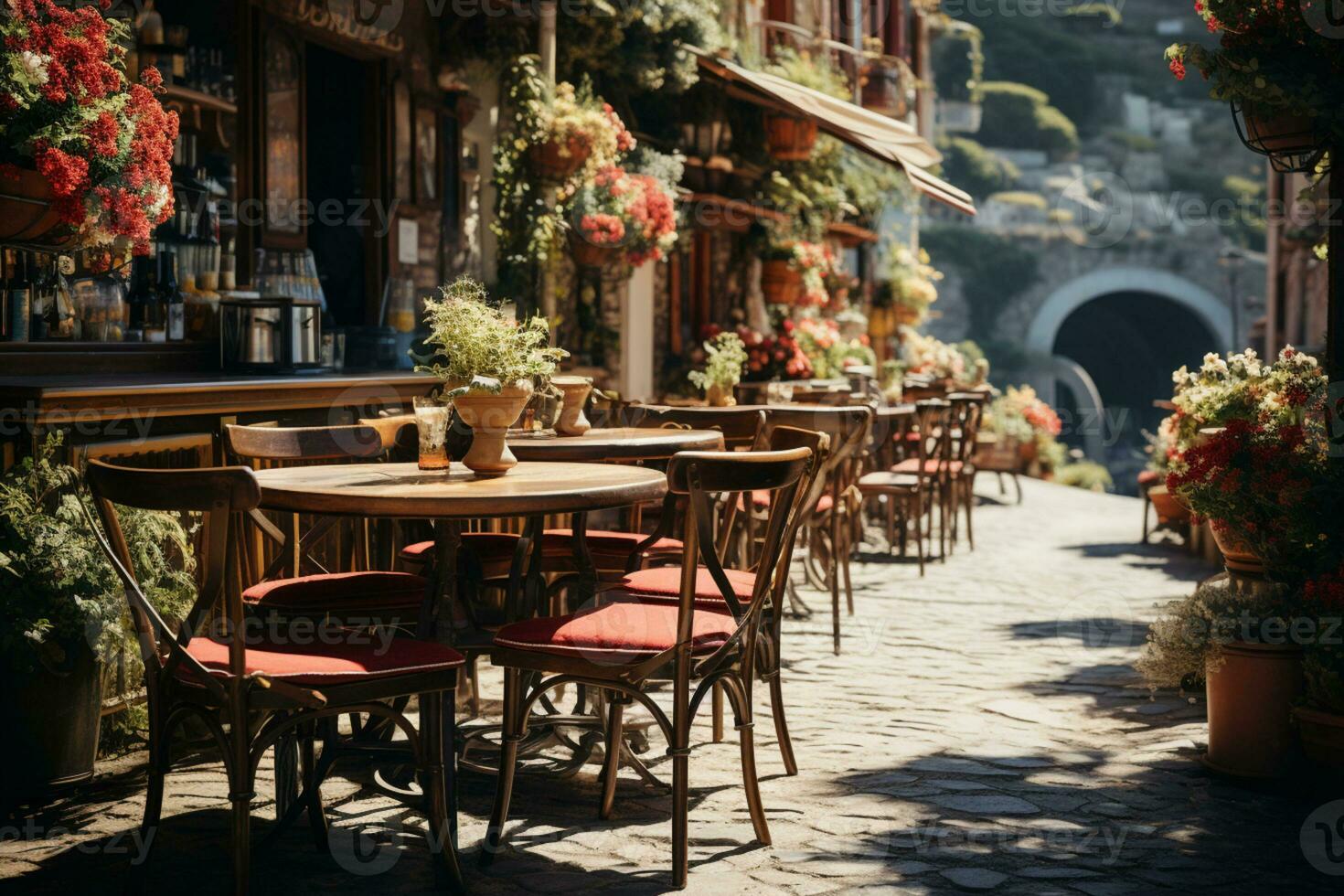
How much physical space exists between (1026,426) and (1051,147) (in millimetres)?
27579

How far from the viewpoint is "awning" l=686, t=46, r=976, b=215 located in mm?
9797

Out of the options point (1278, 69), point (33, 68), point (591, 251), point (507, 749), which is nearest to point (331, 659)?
point (507, 749)

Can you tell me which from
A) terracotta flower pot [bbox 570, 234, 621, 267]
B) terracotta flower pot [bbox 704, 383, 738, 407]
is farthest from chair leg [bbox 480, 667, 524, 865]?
terracotta flower pot [bbox 570, 234, 621, 267]

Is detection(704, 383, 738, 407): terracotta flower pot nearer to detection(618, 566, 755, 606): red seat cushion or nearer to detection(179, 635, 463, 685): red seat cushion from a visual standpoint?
detection(618, 566, 755, 606): red seat cushion

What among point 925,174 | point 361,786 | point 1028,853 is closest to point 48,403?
point 361,786

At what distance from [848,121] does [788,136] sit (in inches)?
73.2

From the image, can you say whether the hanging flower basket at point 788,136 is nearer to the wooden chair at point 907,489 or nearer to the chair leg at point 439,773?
the wooden chair at point 907,489

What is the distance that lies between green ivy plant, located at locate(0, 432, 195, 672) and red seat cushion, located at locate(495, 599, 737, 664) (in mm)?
1275

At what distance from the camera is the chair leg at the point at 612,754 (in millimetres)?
4160

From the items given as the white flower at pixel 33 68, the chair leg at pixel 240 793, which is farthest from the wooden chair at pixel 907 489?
the chair leg at pixel 240 793

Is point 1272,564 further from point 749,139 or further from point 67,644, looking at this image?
point 749,139

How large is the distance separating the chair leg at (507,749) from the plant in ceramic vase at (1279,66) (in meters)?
2.94

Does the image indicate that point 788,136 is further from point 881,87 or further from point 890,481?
point 881,87

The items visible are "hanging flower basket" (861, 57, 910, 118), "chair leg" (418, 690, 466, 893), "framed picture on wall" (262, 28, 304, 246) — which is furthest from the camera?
"hanging flower basket" (861, 57, 910, 118)
